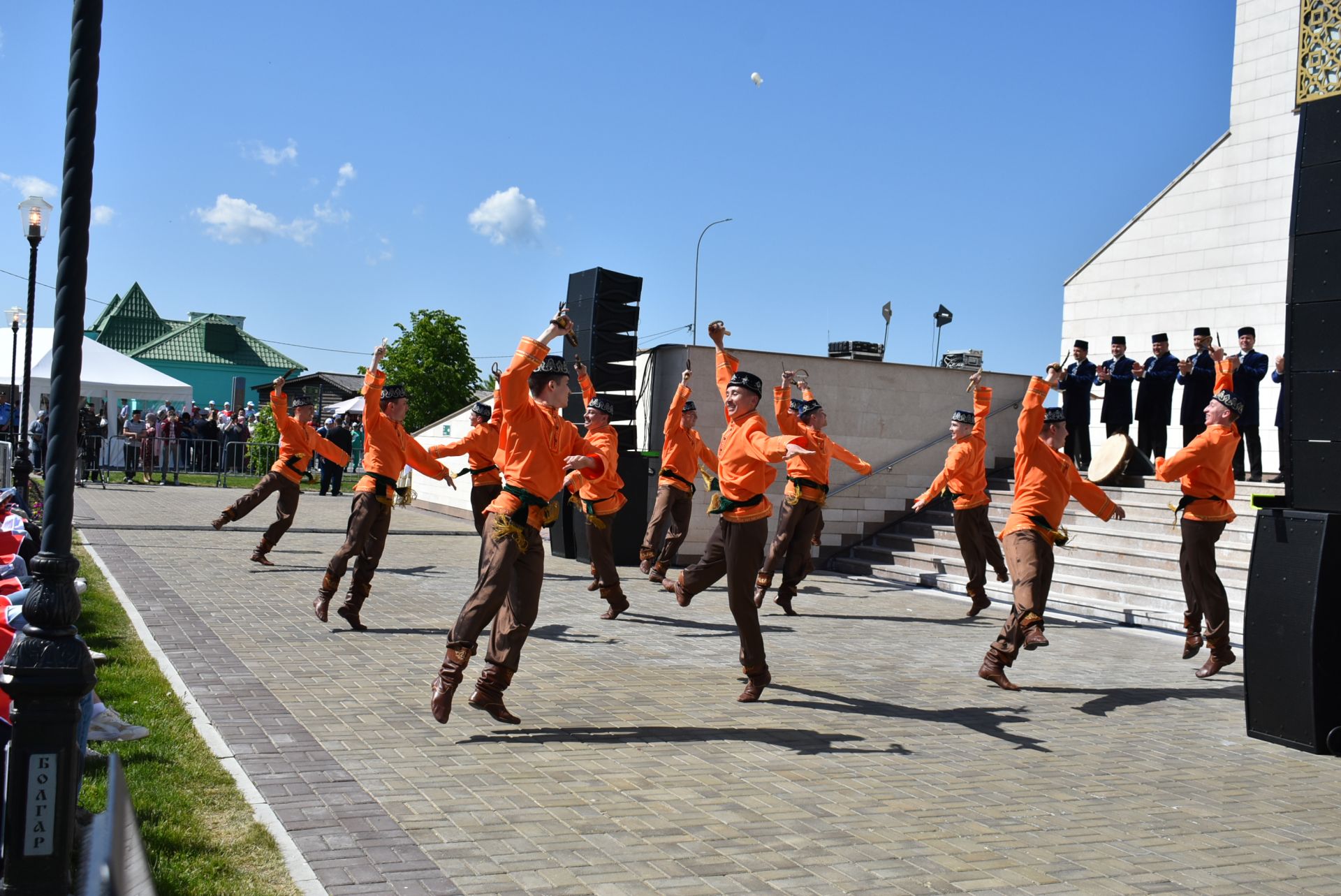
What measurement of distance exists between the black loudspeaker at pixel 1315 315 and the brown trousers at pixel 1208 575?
207 centimetres

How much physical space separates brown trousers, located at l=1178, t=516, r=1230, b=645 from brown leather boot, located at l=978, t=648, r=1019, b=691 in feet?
6.08

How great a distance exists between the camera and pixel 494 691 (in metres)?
6.68

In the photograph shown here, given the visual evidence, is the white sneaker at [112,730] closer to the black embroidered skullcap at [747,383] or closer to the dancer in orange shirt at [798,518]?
the black embroidered skullcap at [747,383]

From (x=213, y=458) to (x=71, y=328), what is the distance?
93.3 ft

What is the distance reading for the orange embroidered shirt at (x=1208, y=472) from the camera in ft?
29.0

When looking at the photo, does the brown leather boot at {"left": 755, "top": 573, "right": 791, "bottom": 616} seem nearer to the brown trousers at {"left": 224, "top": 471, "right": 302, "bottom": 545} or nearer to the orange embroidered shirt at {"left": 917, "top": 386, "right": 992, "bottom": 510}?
the orange embroidered shirt at {"left": 917, "top": 386, "right": 992, "bottom": 510}

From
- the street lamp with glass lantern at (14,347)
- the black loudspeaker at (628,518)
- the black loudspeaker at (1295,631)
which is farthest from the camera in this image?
the street lamp with glass lantern at (14,347)

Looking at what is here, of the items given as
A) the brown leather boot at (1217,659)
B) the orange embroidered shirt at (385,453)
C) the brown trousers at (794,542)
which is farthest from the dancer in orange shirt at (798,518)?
the brown leather boot at (1217,659)

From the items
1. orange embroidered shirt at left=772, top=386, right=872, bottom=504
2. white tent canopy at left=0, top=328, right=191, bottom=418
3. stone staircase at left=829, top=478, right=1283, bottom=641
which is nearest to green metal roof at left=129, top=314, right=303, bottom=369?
white tent canopy at left=0, top=328, right=191, bottom=418

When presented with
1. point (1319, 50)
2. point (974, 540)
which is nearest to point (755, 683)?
point (1319, 50)

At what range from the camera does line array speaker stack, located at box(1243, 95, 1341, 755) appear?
687cm

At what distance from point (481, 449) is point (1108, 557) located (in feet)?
25.2

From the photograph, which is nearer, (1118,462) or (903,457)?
(1118,462)

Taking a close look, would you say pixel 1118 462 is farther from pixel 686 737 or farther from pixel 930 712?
pixel 686 737
